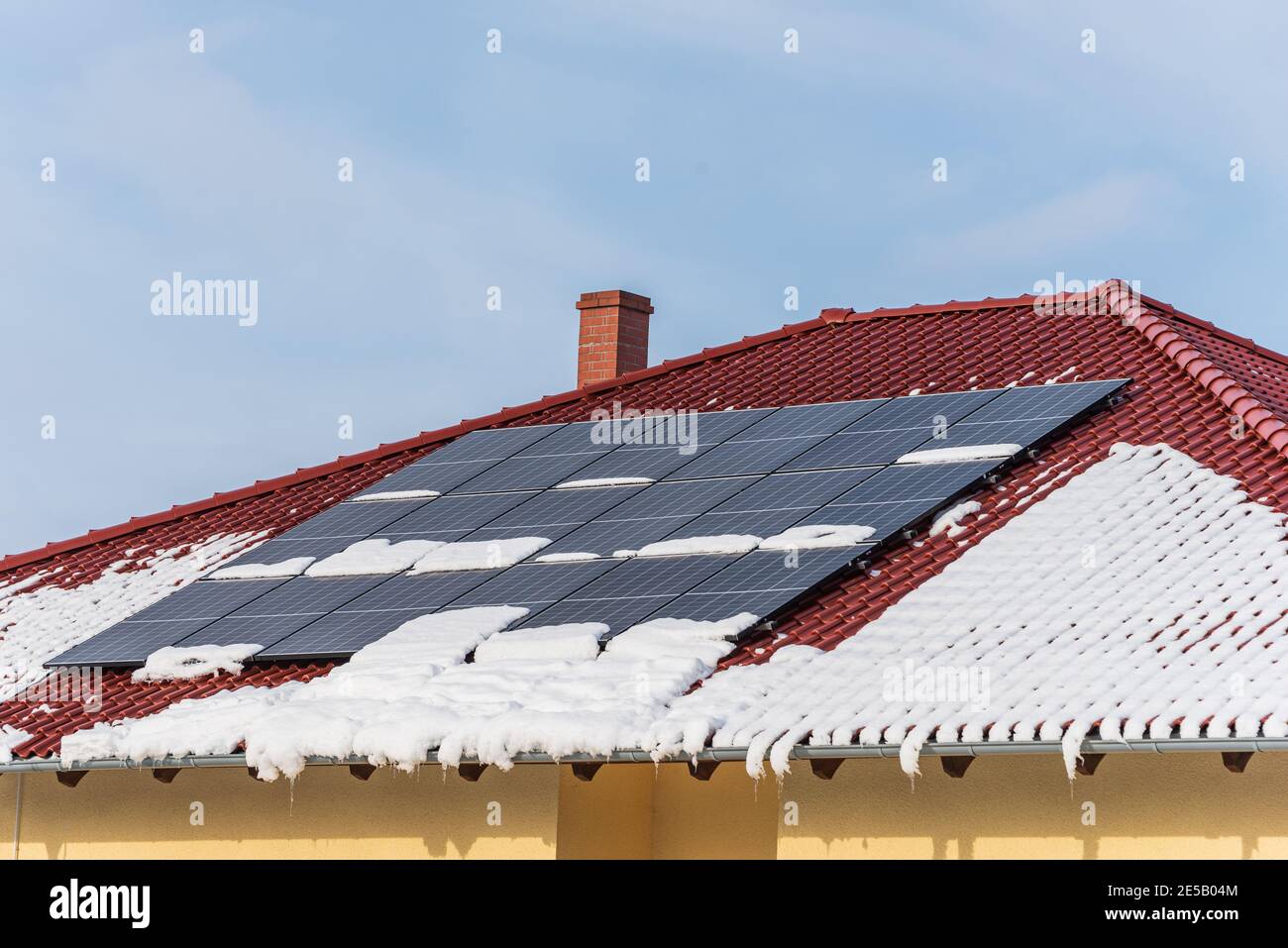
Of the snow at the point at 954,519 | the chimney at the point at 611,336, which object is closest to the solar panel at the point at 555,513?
the snow at the point at 954,519

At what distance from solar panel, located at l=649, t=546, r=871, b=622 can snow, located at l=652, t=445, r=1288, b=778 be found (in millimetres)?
802

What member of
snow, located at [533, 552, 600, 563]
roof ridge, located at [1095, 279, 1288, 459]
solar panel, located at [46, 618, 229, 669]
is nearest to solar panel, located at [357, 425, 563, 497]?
snow, located at [533, 552, 600, 563]

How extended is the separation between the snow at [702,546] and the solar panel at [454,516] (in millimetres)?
2214

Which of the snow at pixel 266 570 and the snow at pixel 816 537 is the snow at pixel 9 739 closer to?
the snow at pixel 266 570

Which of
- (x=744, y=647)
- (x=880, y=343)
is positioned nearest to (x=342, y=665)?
(x=744, y=647)

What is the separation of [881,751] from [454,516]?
7.17m

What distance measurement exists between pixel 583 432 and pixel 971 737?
907cm

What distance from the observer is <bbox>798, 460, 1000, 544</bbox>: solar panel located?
14450 mm

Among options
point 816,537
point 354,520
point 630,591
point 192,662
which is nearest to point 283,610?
point 192,662

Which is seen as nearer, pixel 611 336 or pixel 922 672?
pixel 922 672

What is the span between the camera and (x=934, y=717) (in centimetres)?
1078

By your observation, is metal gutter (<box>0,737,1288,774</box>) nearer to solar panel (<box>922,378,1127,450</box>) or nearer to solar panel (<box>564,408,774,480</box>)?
solar panel (<box>922,378,1127,450</box>)

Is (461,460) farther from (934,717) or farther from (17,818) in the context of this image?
(934,717)
